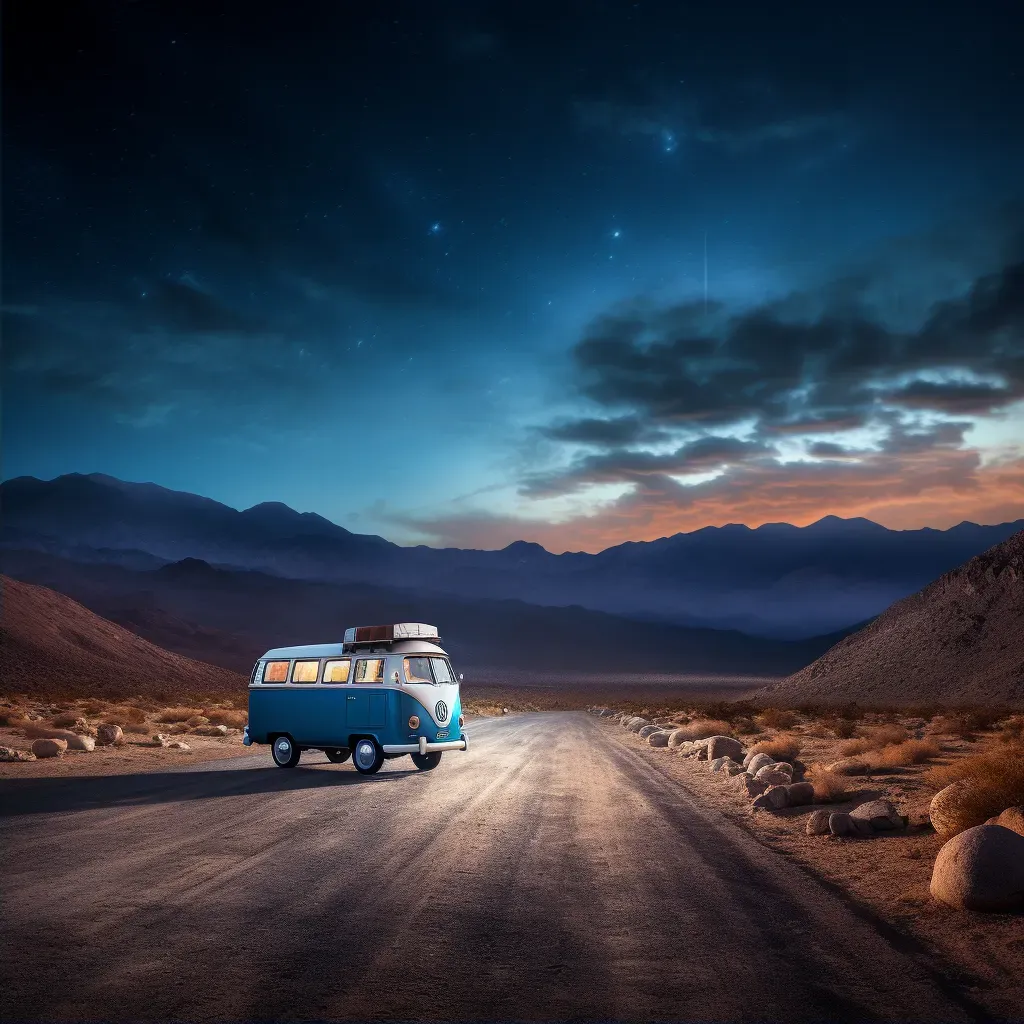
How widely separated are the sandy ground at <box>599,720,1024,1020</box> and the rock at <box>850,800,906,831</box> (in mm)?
210

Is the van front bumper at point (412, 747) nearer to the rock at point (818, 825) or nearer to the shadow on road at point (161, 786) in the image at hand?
the shadow on road at point (161, 786)

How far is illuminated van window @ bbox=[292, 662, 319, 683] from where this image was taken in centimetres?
2117

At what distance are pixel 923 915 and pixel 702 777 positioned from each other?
12.6m

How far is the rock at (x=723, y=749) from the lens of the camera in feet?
77.8

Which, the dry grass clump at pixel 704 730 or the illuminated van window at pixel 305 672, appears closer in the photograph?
the illuminated van window at pixel 305 672

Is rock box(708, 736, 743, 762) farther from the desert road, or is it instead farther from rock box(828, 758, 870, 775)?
the desert road

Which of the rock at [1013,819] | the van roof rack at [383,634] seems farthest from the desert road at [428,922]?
the van roof rack at [383,634]

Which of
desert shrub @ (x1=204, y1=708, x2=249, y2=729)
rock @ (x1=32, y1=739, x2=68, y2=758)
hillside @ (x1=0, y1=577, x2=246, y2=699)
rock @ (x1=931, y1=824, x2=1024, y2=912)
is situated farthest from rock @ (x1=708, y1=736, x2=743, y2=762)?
hillside @ (x1=0, y1=577, x2=246, y2=699)

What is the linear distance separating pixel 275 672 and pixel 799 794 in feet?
44.5

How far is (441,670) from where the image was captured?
2116 cm

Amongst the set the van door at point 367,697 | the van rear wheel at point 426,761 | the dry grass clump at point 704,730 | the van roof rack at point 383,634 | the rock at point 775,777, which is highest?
the van roof rack at point 383,634

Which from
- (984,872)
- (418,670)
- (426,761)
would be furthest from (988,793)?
(426,761)

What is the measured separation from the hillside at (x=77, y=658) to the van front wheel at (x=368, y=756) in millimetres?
65234

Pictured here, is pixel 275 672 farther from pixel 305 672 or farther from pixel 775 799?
pixel 775 799
